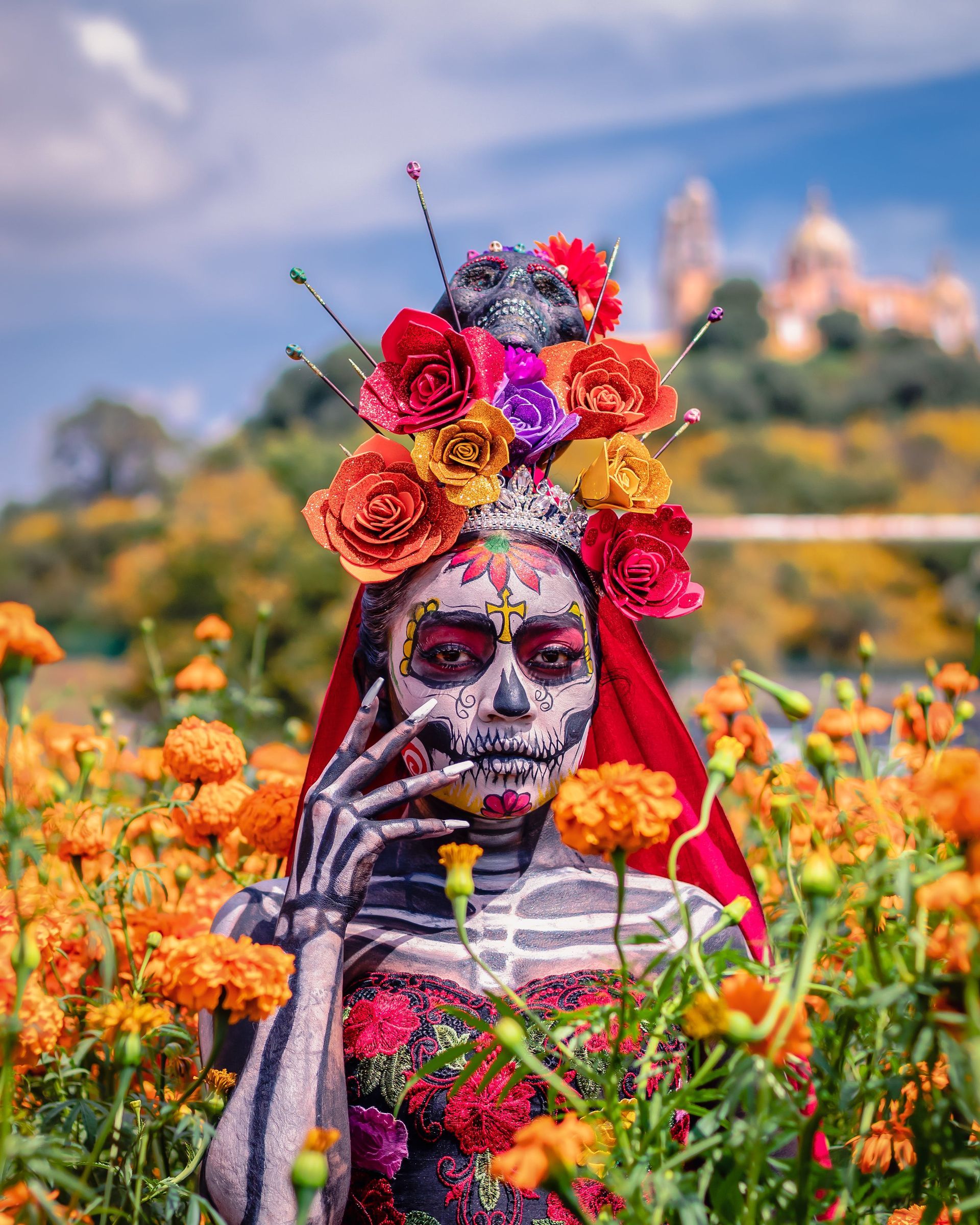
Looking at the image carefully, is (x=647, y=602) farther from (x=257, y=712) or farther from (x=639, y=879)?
(x=257, y=712)

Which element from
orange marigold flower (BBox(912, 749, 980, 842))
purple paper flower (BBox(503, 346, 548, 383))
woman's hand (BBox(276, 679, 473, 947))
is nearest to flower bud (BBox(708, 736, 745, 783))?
orange marigold flower (BBox(912, 749, 980, 842))

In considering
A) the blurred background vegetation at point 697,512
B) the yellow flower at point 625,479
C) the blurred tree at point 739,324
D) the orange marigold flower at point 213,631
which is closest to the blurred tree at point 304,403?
the blurred background vegetation at point 697,512

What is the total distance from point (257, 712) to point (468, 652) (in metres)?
1.23

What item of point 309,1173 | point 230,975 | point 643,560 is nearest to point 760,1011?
point 309,1173

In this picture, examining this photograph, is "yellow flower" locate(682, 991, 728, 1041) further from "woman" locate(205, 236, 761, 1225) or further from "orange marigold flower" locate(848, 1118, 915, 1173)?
"woman" locate(205, 236, 761, 1225)

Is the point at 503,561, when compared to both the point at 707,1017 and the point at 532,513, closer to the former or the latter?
the point at 532,513

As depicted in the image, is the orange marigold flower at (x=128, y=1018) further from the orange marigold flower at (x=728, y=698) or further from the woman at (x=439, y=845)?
the orange marigold flower at (x=728, y=698)

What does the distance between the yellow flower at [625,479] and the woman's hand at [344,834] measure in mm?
464

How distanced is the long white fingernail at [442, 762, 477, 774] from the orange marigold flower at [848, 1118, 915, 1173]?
2.13 feet

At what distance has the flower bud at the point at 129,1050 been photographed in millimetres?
1086

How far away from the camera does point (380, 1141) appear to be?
1.55 meters

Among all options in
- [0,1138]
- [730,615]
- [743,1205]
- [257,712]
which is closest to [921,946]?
[743,1205]

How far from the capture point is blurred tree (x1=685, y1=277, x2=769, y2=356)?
155ft

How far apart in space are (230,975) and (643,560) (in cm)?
93
